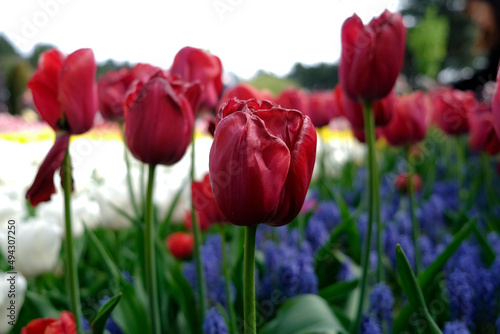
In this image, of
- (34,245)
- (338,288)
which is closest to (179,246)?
(34,245)

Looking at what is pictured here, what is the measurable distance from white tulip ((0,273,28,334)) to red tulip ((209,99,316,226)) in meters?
0.45

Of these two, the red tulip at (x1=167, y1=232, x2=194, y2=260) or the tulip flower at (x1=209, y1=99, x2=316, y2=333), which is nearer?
the tulip flower at (x1=209, y1=99, x2=316, y2=333)

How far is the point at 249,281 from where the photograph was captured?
381 millimetres

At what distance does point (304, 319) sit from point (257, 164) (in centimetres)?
36

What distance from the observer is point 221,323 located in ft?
2.01

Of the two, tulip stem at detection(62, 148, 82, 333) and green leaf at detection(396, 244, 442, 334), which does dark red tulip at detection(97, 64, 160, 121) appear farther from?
green leaf at detection(396, 244, 442, 334)

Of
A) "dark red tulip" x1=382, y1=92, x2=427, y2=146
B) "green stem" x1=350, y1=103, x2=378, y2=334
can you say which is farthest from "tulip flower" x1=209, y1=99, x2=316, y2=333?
"dark red tulip" x1=382, y1=92, x2=427, y2=146

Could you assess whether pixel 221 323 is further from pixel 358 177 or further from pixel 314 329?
pixel 358 177

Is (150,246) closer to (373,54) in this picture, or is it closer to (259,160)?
(259,160)

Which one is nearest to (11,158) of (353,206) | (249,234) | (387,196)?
(353,206)

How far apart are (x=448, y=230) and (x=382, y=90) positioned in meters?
0.97

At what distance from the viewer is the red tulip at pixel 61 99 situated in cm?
57

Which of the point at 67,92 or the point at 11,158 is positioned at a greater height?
the point at 67,92

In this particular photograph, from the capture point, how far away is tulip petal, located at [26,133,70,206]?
0.56 meters
